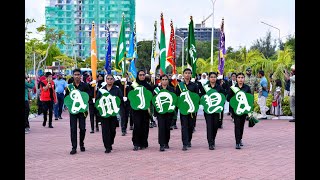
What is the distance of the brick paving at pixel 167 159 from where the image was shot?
7.76m

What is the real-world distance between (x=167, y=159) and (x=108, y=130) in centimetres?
165

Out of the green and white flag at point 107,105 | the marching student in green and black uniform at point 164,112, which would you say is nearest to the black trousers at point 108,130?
the green and white flag at point 107,105

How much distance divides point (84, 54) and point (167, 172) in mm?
104527

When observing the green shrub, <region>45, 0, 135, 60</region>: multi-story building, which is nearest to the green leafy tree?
the green shrub

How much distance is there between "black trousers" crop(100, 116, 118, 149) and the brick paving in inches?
9.8

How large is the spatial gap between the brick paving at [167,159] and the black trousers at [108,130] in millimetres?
248

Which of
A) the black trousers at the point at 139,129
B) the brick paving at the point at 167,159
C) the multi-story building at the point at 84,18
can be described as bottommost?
the brick paving at the point at 167,159

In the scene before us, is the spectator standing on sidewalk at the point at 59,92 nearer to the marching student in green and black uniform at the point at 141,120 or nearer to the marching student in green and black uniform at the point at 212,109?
the marching student in green and black uniform at the point at 141,120

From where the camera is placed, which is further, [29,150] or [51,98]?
[51,98]

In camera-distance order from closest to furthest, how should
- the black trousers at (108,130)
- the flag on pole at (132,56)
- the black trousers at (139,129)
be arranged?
the black trousers at (108,130) → the black trousers at (139,129) → the flag on pole at (132,56)

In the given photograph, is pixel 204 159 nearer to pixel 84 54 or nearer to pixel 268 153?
pixel 268 153

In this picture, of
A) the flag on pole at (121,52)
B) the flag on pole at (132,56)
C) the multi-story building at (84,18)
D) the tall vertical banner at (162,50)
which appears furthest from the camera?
the multi-story building at (84,18)
